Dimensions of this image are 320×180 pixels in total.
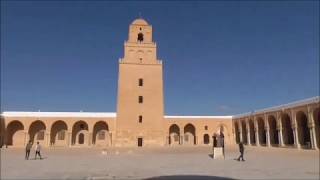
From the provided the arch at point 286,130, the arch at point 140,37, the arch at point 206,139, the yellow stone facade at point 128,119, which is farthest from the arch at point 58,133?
the arch at point 286,130

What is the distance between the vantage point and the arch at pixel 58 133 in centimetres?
3288

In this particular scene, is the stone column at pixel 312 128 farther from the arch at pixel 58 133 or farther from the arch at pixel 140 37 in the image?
the arch at pixel 58 133

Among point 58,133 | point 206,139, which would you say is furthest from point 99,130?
point 206,139

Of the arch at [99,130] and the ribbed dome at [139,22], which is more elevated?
the ribbed dome at [139,22]

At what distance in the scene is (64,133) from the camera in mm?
34219

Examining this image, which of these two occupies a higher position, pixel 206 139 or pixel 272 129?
pixel 272 129

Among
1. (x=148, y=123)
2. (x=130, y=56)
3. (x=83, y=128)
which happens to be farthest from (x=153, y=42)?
(x=83, y=128)

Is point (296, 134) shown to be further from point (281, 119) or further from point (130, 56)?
point (130, 56)

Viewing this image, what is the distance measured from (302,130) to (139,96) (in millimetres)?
16033

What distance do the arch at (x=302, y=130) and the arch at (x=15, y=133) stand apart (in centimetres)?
2718

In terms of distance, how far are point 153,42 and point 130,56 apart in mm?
3221

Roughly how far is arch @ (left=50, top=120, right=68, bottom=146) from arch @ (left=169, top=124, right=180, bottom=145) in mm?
12625

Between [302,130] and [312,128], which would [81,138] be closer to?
[302,130]

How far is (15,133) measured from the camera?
106 ft
